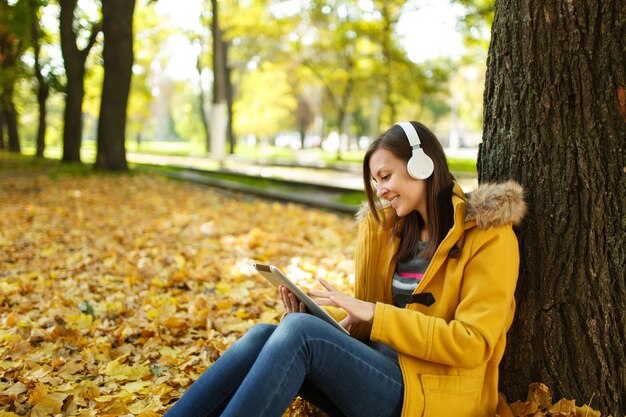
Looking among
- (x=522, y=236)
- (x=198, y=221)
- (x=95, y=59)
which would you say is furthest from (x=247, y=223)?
(x=95, y=59)

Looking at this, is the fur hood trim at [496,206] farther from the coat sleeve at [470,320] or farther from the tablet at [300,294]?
the tablet at [300,294]

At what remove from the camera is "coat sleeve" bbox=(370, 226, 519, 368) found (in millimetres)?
2301

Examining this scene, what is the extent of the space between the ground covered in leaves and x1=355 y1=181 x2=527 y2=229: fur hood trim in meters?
0.87

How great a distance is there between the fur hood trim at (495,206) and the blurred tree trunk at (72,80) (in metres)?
15.8

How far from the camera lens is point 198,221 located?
861 cm

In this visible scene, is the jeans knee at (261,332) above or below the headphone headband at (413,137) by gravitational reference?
below

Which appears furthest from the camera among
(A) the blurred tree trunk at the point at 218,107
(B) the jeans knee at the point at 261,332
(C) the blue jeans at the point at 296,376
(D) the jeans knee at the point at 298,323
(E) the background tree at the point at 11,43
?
(A) the blurred tree trunk at the point at 218,107

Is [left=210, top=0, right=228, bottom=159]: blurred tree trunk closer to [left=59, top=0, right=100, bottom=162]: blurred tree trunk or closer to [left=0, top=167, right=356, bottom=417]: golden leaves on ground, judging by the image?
[left=59, top=0, right=100, bottom=162]: blurred tree trunk

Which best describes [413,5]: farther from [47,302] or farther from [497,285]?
[497,285]

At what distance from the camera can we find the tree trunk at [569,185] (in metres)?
2.59

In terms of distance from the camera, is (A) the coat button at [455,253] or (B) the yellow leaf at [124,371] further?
(B) the yellow leaf at [124,371]

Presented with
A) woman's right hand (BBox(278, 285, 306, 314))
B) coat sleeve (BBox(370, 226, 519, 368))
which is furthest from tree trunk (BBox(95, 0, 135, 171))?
coat sleeve (BBox(370, 226, 519, 368))

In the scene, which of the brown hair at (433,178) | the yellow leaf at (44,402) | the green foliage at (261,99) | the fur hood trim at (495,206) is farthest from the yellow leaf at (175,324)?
the green foliage at (261,99)

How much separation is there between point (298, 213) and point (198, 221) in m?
1.57
